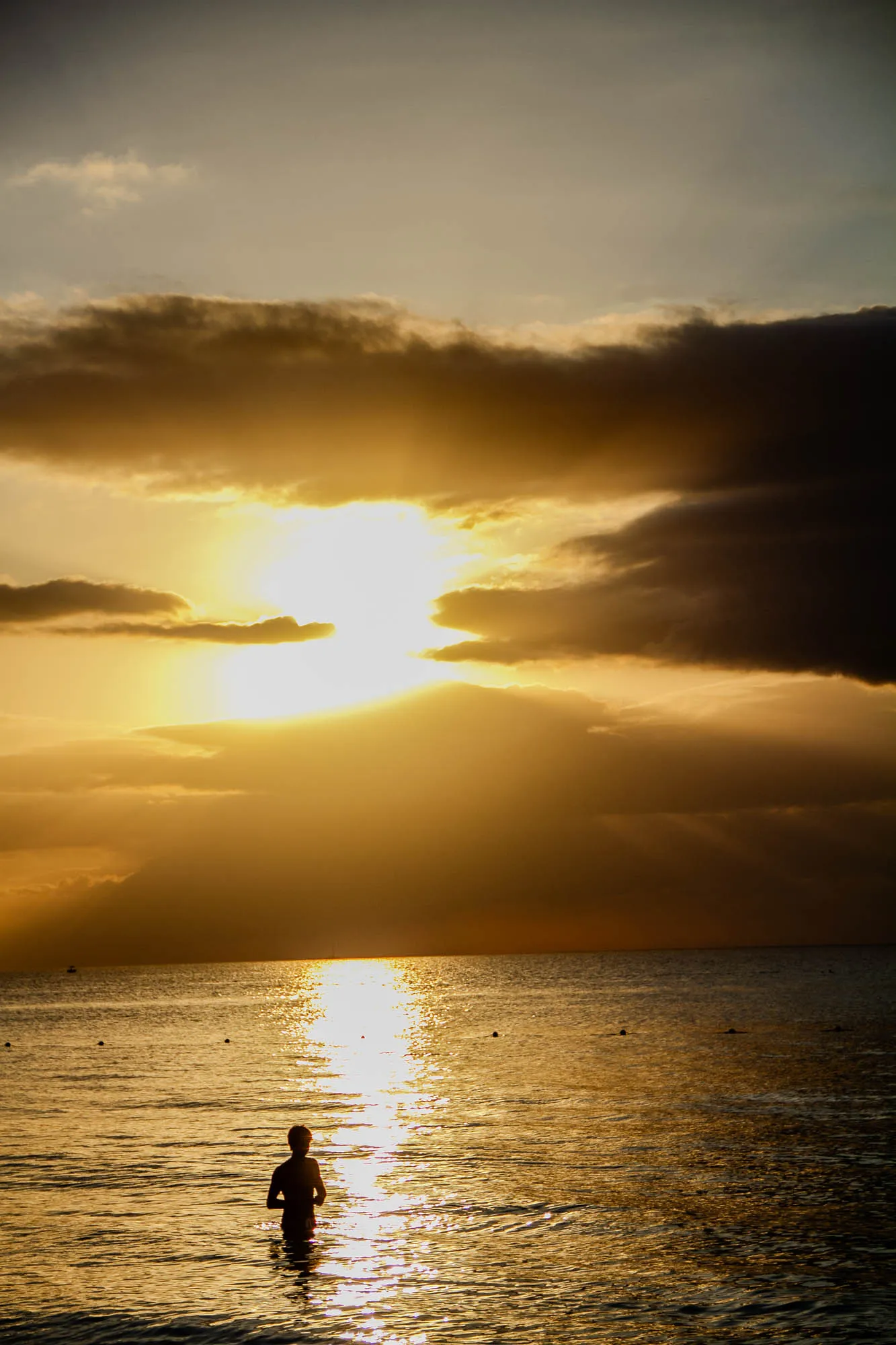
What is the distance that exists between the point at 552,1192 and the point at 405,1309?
11.8 meters

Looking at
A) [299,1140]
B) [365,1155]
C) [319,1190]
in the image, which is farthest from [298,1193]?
[365,1155]

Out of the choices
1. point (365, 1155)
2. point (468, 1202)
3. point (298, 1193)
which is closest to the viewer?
point (298, 1193)

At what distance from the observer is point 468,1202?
32.9 metres

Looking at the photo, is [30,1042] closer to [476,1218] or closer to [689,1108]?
[689,1108]

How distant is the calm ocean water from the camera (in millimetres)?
23281

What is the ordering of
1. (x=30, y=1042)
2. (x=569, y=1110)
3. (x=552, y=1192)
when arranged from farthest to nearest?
(x=30, y=1042)
(x=569, y=1110)
(x=552, y=1192)

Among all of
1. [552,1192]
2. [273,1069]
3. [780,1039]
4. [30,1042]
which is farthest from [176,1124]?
[30,1042]

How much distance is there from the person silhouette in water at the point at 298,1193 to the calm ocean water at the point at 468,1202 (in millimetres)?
638

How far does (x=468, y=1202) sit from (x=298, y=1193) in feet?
21.7

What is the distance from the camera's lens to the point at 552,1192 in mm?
34250

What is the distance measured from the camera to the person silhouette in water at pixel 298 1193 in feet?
92.1

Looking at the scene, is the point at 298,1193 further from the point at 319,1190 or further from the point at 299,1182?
the point at 319,1190

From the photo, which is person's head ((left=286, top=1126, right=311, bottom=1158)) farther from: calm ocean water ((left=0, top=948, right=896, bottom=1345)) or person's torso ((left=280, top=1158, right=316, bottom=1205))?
calm ocean water ((left=0, top=948, right=896, bottom=1345))

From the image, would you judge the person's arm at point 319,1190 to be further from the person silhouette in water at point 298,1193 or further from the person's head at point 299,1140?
the person's head at point 299,1140
